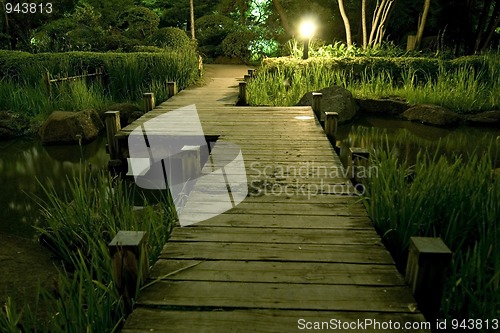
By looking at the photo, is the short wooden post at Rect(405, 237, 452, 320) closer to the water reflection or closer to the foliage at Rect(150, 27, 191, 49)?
the water reflection

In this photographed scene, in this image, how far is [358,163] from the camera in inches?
167

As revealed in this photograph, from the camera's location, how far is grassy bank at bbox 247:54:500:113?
9.84 m

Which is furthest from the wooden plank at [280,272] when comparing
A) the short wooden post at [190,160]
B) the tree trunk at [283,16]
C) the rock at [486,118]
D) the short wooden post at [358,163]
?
the tree trunk at [283,16]

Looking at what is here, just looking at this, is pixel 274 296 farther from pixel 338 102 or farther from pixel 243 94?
pixel 338 102

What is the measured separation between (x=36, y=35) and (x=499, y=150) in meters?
16.0

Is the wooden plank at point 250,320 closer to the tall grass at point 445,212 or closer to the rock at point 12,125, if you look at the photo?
the tall grass at point 445,212

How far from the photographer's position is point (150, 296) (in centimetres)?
236

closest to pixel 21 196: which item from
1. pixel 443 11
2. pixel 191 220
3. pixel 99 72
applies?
pixel 191 220

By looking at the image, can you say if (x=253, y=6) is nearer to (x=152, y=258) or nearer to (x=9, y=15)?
(x=9, y=15)

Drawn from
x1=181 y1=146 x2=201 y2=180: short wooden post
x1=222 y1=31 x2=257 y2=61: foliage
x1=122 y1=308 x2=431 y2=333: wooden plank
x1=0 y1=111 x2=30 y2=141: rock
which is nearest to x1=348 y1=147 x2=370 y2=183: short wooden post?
x1=181 y1=146 x2=201 y2=180: short wooden post


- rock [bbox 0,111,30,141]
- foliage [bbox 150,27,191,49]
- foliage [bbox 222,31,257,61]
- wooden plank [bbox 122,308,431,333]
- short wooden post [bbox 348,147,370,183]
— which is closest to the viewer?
wooden plank [bbox 122,308,431,333]

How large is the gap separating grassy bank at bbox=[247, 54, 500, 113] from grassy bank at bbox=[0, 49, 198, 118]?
7.81 ft

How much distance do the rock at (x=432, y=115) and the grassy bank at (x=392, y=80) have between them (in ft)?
1.63

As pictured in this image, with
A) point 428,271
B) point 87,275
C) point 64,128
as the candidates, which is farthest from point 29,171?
point 428,271
